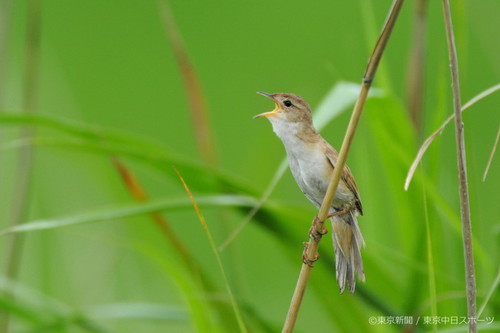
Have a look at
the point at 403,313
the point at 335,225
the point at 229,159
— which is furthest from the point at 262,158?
the point at 229,159

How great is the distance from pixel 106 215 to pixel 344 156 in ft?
2.47

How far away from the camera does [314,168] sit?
138cm

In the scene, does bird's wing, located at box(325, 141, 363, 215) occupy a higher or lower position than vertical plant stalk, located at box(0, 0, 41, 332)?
lower

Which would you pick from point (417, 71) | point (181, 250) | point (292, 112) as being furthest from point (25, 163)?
point (417, 71)

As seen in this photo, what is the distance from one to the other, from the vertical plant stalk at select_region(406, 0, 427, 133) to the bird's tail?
2.65 ft

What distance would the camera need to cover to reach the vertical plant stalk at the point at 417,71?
2.07m

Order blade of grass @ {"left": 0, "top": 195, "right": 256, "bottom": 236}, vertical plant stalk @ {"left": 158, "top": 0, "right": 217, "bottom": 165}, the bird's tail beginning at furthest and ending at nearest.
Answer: vertical plant stalk @ {"left": 158, "top": 0, "right": 217, "bottom": 165} → blade of grass @ {"left": 0, "top": 195, "right": 256, "bottom": 236} → the bird's tail

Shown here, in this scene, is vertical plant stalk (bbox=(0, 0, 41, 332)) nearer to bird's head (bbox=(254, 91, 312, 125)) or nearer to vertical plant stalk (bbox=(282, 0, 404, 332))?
bird's head (bbox=(254, 91, 312, 125))

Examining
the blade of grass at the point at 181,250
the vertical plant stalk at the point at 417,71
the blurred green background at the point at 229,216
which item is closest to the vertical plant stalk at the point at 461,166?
the blurred green background at the point at 229,216

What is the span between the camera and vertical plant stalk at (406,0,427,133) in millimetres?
2066

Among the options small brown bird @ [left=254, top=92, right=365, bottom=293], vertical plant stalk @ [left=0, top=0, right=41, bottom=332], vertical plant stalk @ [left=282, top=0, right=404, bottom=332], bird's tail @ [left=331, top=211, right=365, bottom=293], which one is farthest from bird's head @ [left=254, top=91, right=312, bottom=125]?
vertical plant stalk @ [left=0, top=0, right=41, bottom=332]

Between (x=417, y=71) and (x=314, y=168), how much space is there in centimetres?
83

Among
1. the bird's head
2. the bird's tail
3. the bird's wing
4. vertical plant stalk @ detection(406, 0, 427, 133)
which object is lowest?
the bird's tail

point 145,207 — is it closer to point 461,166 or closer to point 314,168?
point 314,168
